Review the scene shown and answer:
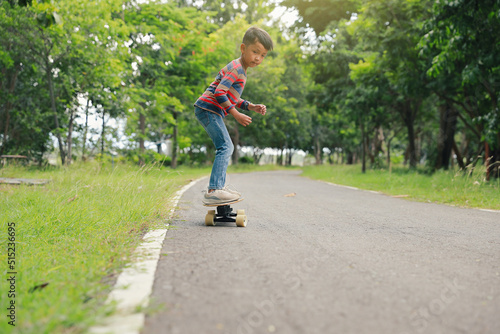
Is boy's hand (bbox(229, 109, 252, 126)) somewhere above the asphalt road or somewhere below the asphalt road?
Answer: above

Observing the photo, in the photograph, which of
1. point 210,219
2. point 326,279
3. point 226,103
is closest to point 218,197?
point 210,219

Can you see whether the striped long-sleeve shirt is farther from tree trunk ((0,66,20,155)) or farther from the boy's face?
tree trunk ((0,66,20,155))

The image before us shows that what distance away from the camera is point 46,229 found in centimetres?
358

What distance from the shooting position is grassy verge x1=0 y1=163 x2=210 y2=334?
1.65 metres

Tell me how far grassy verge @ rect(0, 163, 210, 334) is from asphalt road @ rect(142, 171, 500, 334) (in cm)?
31

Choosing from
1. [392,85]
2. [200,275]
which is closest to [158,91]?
[392,85]

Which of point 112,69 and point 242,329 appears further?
point 112,69

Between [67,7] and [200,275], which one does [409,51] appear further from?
[200,275]

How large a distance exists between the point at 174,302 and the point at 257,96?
2332 centimetres

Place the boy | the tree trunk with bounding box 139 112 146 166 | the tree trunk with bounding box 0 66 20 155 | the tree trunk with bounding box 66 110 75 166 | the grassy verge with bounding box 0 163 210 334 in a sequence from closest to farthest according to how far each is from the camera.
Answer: the grassy verge with bounding box 0 163 210 334 → the boy → the tree trunk with bounding box 66 110 75 166 → the tree trunk with bounding box 0 66 20 155 → the tree trunk with bounding box 139 112 146 166

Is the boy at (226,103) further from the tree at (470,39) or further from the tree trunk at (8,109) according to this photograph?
the tree trunk at (8,109)

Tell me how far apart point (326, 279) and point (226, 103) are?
7.26 ft

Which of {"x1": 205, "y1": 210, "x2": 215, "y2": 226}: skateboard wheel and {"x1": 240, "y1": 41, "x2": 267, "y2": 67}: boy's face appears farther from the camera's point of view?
{"x1": 205, "y1": 210, "x2": 215, "y2": 226}: skateboard wheel

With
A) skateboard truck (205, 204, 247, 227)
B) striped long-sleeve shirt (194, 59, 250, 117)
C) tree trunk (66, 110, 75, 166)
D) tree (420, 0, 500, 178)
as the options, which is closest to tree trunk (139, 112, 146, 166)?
tree trunk (66, 110, 75, 166)
